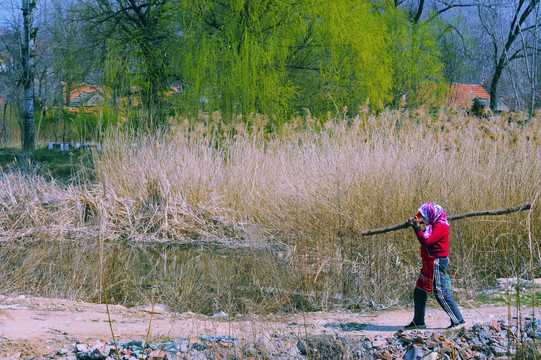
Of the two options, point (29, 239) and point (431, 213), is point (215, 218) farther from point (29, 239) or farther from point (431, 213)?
point (431, 213)

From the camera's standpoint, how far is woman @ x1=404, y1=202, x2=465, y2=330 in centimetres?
364

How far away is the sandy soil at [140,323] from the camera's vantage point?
3412mm

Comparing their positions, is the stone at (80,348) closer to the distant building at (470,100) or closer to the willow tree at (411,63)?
the distant building at (470,100)

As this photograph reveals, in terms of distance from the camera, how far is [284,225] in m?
6.43

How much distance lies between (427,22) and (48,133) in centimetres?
1920

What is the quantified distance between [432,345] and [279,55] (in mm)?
10040

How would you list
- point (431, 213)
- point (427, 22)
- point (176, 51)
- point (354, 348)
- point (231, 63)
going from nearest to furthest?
point (354, 348)
point (431, 213)
point (231, 63)
point (176, 51)
point (427, 22)

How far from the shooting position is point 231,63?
1185 cm

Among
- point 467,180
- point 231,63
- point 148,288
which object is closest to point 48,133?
point 231,63

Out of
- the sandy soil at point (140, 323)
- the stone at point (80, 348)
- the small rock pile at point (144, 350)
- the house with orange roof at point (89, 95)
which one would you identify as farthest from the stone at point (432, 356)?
the house with orange roof at point (89, 95)

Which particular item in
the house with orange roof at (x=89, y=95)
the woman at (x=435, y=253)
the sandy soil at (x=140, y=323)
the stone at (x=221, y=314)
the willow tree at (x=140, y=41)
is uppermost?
the willow tree at (x=140, y=41)

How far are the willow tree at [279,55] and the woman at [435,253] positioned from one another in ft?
26.6

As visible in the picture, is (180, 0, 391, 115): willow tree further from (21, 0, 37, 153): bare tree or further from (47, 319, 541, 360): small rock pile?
(47, 319, 541, 360): small rock pile

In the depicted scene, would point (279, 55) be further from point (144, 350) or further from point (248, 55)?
point (144, 350)
